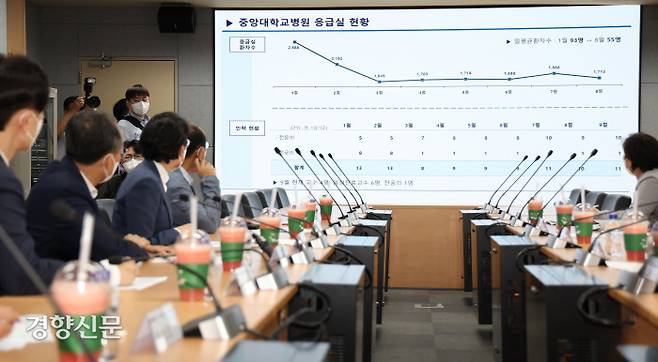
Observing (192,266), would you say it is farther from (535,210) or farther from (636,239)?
(535,210)

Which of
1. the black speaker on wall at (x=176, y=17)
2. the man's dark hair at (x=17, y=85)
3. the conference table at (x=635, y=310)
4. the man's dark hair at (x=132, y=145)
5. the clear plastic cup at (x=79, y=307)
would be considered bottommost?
the conference table at (x=635, y=310)

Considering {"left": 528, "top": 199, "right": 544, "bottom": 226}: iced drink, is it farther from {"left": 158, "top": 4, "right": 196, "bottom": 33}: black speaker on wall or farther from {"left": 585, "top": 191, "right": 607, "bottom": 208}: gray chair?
{"left": 158, "top": 4, "right": 196, "bottom": 33}: black speaker on wall

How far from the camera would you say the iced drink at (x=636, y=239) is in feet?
10.2

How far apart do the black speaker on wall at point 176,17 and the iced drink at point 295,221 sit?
376 centimetres

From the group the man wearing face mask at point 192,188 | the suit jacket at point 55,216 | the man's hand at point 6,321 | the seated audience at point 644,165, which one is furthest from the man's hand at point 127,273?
the seated audience at point 644,165

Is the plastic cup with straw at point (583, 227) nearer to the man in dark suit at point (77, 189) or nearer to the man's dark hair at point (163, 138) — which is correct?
the man's dark hair at point (163, 138)

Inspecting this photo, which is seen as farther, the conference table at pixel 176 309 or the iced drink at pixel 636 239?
the iced drink at pixel 636 239

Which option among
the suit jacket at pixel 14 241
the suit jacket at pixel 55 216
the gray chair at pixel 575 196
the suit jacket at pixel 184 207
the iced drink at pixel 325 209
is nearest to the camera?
the suit jacket at pixel 14 241

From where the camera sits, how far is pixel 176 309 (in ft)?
6.70

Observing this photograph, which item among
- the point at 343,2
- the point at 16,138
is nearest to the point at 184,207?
the point at 16,138

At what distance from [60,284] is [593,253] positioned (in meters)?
2.31

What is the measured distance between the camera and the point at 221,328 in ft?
5.73

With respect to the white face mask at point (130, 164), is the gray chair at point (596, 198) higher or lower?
lower

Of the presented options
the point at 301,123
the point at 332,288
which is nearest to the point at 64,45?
the point at 301,123
